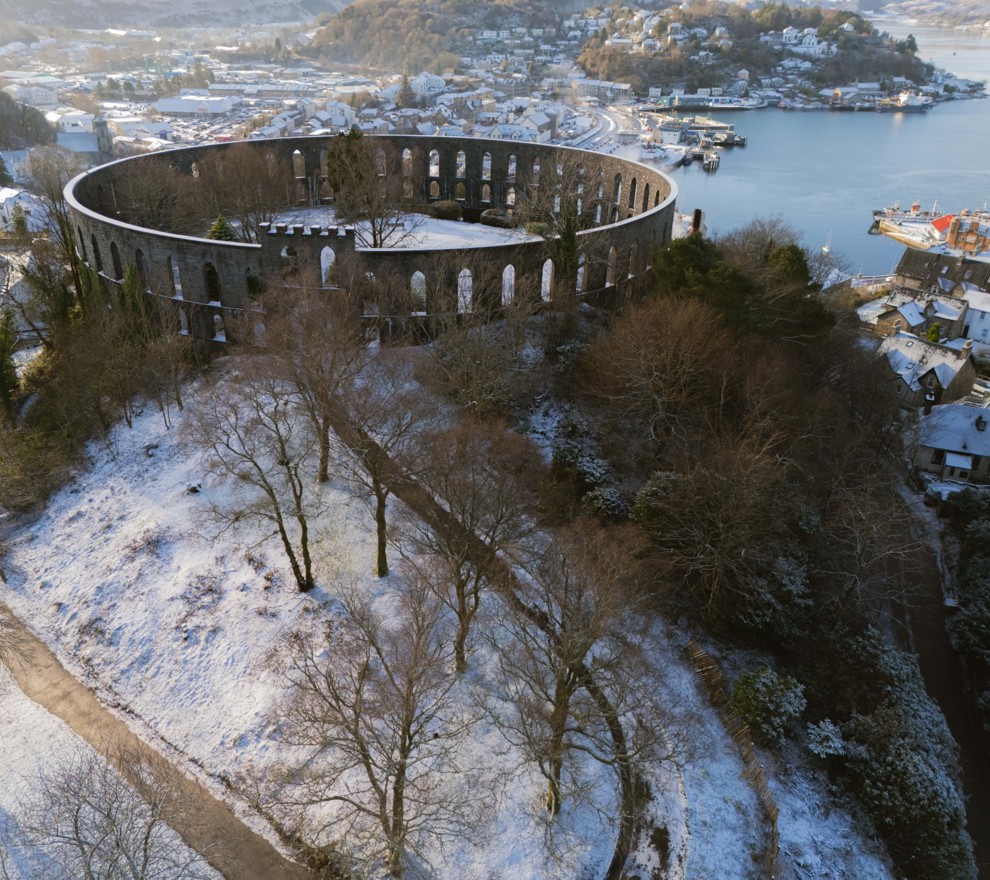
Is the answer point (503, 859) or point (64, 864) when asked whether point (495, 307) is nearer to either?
point (503, 859)

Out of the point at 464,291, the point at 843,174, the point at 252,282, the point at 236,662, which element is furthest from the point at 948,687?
the point at 843,174

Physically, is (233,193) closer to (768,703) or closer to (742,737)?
(768,703)

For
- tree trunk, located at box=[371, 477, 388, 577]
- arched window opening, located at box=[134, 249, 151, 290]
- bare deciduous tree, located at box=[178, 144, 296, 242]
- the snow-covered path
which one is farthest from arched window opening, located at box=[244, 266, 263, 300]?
the snow-covered path

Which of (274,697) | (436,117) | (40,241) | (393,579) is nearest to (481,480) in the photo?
(393,579)

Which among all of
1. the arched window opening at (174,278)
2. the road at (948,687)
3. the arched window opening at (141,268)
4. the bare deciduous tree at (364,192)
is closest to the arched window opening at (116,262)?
the arched window opening at (141,268)

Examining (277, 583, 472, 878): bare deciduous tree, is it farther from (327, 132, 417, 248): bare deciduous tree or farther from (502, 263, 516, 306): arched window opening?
(327, 132, 417, 248): bare deciduous tree

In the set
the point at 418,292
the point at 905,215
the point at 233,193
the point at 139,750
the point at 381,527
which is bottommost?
the point at 139,750
